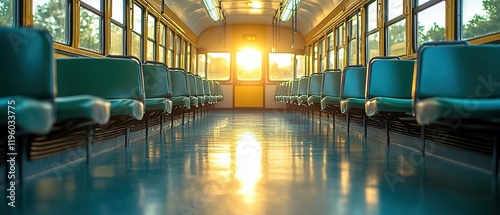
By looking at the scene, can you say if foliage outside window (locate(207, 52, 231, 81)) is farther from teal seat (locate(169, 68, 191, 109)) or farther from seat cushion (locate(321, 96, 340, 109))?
seat cushion (locate(321, 96, 340, 109))

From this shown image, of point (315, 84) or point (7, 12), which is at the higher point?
point (7, 12)

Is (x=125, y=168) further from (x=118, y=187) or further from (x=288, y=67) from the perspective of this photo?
(x=288, y=67)

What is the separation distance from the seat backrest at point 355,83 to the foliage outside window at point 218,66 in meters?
11.7

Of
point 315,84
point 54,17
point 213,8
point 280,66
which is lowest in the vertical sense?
point 315,84

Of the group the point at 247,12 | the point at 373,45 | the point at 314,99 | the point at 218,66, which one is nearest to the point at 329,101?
the point at 314,99

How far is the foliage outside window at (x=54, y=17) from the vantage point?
4.65m

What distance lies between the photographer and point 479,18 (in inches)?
182

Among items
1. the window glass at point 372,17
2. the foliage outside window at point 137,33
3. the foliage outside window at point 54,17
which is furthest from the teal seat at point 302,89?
the foliage outside window at point 54,17

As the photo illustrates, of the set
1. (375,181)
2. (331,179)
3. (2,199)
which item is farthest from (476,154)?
(2,199)

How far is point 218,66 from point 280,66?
2.50 m

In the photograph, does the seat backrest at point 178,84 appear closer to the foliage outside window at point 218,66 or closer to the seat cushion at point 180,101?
the seat cushion at point 180,101

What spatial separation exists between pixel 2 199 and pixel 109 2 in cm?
535

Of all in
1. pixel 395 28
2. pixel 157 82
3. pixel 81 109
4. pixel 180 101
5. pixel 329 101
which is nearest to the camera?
pixel 81 109

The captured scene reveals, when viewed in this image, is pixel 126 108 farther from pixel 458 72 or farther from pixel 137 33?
pixel 137 33
